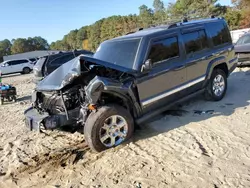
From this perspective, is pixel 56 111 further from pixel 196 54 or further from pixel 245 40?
pixel 245 40

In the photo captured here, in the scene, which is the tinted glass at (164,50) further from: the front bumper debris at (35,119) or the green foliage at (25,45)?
the green foliage at (25,45)

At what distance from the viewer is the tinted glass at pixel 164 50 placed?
4965 mm

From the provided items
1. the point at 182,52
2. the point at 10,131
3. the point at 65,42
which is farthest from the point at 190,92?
the point at 65,42

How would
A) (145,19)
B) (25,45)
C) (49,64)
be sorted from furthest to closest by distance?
(25,45), (145,19), (49,64)

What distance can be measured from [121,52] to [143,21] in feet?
166

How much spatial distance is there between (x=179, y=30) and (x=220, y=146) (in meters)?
2.59

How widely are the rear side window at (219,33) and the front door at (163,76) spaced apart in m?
1.36

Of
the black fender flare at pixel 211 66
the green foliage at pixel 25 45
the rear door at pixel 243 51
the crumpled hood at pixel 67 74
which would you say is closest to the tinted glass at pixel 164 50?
the crumpled hood at pixel 67 74

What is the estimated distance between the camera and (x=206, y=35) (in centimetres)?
608

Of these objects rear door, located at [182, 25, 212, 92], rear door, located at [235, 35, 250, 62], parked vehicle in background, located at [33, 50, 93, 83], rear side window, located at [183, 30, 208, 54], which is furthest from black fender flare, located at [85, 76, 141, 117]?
parked vehicle in background, located at [33, 50, 93, 83]

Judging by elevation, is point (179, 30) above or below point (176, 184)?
above

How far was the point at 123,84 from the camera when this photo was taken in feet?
14.7

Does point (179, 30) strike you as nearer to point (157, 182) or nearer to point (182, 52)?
point (182, 52)

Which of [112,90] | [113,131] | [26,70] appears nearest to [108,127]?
[113,131]
